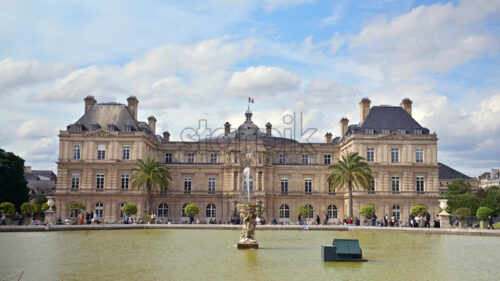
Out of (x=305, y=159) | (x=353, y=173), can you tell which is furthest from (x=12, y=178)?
(x=353, y=173)

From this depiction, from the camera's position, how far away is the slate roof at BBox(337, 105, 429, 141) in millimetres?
73188

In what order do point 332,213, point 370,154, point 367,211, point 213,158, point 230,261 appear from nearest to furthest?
point 230,261 → point 367,211 → point 370,154 → point 332,213 → point 213,158

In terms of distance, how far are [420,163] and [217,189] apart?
87.9 ft

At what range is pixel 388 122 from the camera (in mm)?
73875

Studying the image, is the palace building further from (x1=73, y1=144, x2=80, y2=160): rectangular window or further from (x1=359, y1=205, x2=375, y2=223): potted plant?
(x1=359, y1=205, x2=375, y2=223): potted plant

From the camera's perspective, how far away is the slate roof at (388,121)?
73.2 metres

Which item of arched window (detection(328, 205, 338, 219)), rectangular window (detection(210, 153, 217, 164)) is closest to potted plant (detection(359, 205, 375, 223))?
arched window (detection(328, 205, 338, 219))

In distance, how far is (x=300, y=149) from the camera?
271ft

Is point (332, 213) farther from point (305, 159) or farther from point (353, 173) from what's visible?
point (353, 173)

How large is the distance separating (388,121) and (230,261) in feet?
177

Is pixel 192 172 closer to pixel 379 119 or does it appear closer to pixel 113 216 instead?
pixel 113 216

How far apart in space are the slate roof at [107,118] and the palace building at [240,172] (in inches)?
5.1

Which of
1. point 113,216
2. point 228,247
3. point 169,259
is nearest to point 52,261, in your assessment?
point 169,259

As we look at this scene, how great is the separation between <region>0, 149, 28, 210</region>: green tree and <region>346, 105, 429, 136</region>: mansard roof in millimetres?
44228
